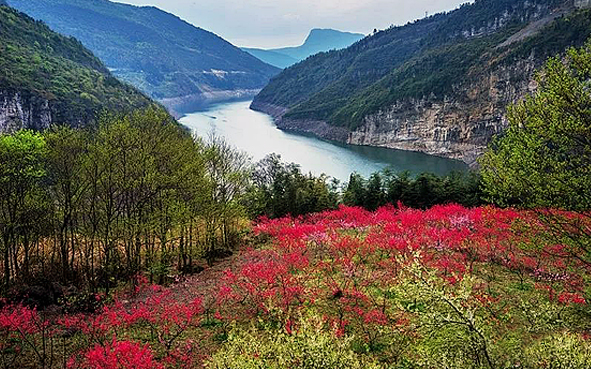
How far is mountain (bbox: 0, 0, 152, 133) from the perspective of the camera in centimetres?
6850

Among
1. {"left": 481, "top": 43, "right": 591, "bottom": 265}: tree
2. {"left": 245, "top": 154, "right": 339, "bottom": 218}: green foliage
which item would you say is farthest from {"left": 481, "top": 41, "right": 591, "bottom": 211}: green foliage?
{"left": 245, "top": 154, "right": 339, "bottom": 218}: green foliage

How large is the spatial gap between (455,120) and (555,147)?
107m

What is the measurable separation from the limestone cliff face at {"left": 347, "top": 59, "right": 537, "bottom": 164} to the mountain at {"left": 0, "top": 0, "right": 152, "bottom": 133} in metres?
67.7

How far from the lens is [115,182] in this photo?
16.4m

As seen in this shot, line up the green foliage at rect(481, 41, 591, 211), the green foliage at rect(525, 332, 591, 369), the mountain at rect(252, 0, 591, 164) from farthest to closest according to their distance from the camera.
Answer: the mountain at rect(252, 0, 591, 164) < the green foliage at rect(481, 41, 591, 211) < the green foliage at rect(525, 332, 591, 369)

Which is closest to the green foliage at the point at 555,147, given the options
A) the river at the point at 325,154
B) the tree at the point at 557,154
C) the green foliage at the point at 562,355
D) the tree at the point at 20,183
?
the tree at the point at 557,154

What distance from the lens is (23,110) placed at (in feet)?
225

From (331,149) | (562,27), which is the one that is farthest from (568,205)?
(562,27)

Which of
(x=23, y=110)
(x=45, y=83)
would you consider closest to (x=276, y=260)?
(x=23, y=110)

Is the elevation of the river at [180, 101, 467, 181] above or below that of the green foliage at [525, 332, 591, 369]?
below

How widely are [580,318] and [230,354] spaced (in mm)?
10361

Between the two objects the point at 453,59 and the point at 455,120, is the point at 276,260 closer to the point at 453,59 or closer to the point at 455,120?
the point at 455,120

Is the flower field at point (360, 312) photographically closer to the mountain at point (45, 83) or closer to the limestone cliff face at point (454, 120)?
the mountain at point (45, 83)

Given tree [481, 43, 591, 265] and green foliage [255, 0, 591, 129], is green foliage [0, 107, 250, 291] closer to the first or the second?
tree [481, 43, 591, 265]
